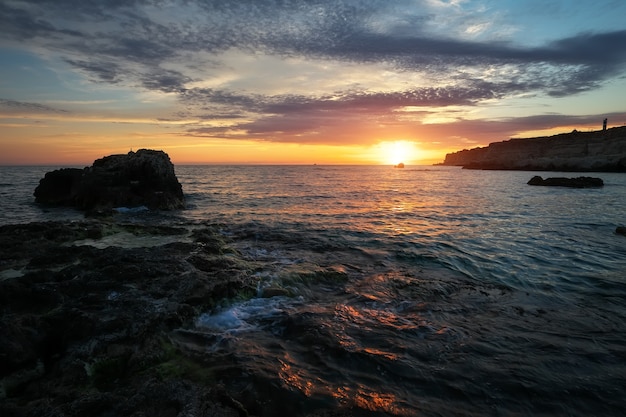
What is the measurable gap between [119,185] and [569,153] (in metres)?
108

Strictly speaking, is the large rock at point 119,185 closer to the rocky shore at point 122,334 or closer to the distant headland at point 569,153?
the rocky shore at point 122,334

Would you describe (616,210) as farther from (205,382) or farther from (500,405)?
(205,382)

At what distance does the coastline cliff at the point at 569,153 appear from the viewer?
7700cm

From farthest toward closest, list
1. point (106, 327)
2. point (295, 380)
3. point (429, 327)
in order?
point (429, 327), point (106, 327), point (295, 380)

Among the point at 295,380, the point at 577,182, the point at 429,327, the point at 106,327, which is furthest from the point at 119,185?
the point at 577,182

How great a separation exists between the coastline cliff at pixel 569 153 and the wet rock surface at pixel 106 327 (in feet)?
322

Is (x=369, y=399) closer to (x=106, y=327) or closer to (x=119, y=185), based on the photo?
(x=106, y=327)

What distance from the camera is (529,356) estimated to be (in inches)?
241

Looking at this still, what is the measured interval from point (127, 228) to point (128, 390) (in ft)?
41.8

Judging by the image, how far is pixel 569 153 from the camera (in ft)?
292

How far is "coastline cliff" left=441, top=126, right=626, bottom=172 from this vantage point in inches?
3031

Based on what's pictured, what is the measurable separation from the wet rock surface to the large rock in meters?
14.0

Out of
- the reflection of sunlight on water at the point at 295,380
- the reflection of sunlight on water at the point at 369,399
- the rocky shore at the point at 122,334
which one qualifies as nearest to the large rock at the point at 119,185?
the rocky shore at the point at 122,334

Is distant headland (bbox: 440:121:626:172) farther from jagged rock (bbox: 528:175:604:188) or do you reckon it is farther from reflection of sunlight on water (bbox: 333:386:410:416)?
reflection of sunlight on water (bbox: 333:386:410:416)
